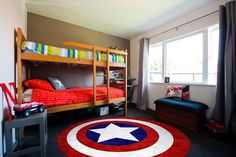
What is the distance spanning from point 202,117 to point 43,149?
2713 millimetres

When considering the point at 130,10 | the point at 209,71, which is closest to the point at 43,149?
the point at 130,10

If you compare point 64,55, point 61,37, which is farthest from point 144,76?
point 61,37

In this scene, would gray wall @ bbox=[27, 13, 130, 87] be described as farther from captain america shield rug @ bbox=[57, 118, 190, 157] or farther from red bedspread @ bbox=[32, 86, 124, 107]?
captain america shield rug @ bbox=[57, 118, 190, 157]

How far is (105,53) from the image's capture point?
2602mm

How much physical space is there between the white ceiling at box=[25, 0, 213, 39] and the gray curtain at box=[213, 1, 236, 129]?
1.96ft

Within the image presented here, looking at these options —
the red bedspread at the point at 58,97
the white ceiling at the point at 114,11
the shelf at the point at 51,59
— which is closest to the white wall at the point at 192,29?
the white ceiling at the point at 114,11

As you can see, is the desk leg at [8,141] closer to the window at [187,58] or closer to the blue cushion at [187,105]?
the blue cushion at [187,105]

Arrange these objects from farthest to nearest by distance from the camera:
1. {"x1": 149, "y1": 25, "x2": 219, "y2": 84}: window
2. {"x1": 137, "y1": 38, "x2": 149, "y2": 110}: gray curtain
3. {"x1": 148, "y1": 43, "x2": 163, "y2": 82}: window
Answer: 1. {"x1": 137, "y1": 38, "x2": 149, "y2": 110}: gray curtain
2. {"x1": 148, "y1": 43, "x2": 163, "y2": 82}: window
3. {"x1": 149, "y1": 25, "x2": 219, "y2": 84}: window

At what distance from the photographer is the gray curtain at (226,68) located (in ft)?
6.07

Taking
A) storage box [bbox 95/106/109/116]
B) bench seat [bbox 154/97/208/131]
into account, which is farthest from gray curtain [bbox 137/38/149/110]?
storage box [bbox 95/106/109/116]

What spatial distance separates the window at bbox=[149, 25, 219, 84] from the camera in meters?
2.41

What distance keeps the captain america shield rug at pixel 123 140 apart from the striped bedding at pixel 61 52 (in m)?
1.42

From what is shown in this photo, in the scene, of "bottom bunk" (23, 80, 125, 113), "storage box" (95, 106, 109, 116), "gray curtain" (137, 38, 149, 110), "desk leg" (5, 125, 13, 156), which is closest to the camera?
"desk leg" (5, 125, 13, 156)

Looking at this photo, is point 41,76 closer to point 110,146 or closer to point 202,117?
point 110,146
